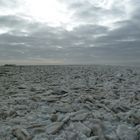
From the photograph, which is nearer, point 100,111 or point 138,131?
point 138,131

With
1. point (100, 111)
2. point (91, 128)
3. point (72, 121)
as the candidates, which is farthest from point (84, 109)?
point (91, 128)

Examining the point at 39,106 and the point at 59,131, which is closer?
the point at 59,131

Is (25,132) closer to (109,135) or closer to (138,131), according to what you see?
(109,135)

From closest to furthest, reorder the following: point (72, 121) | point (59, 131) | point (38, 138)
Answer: point (38, 138) < point (59, 131) < point (72, 121)

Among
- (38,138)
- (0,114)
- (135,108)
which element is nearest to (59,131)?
(38,138)

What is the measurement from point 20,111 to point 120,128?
7.87ft

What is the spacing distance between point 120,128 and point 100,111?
1.16 m

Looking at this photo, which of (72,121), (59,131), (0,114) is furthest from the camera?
(0,114)

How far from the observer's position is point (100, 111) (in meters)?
5.40

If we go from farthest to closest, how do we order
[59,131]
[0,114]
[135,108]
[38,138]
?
[135,108], [0,114], [59,131], [38,138]

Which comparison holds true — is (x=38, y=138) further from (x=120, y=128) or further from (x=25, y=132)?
(x=120, y=128)

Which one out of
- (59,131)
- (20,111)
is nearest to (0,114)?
(20,111)

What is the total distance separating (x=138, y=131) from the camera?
411cm

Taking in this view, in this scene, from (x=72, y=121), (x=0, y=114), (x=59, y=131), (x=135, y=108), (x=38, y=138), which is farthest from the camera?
(x=135, y=108)
